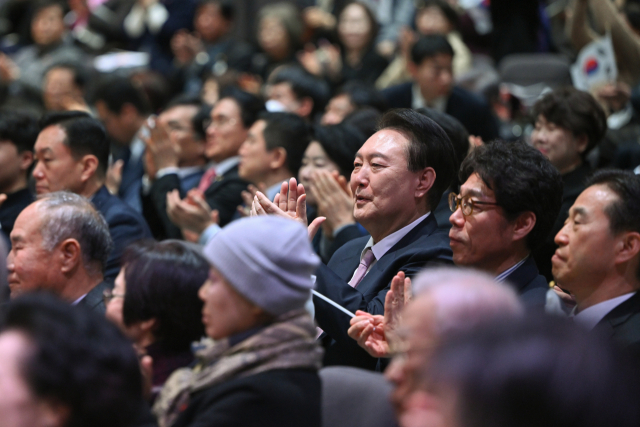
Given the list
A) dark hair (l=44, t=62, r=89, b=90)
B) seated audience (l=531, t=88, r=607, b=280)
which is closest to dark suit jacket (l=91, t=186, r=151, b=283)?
seated audience (l=531, t=88, r=607, b=280)

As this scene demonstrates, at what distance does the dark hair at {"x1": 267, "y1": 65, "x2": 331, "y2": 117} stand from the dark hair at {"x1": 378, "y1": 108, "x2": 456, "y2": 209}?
2.81 m

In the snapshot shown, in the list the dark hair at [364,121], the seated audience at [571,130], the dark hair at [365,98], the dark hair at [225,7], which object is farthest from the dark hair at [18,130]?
the dark hair at [225,7]

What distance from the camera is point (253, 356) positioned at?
189 centimetres

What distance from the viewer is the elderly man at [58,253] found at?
2.99m

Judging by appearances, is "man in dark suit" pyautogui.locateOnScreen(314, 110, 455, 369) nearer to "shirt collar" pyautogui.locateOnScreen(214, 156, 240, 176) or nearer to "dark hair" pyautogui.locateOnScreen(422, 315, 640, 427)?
"dark hair" pyautogui.locateOnScreen(422, 315, 640, 427)

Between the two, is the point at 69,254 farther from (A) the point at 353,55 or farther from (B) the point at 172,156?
(A) the point at 353,55

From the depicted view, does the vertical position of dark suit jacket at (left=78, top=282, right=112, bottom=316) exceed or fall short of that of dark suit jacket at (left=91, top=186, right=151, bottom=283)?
it exceeds it

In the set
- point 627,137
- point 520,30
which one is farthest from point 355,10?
point 627,137

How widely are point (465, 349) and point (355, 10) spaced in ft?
20.6

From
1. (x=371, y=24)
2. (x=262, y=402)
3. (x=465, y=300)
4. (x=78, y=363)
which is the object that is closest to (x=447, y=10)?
(x=371, y=24)

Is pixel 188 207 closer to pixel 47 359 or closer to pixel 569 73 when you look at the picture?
pixel 47 359

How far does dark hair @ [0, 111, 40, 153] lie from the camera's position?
4484 mm

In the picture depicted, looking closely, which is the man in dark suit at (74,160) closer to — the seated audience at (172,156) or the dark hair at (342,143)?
the seated audience at (172,156)

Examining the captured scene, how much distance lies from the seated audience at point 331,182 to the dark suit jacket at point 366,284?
1.96ft
